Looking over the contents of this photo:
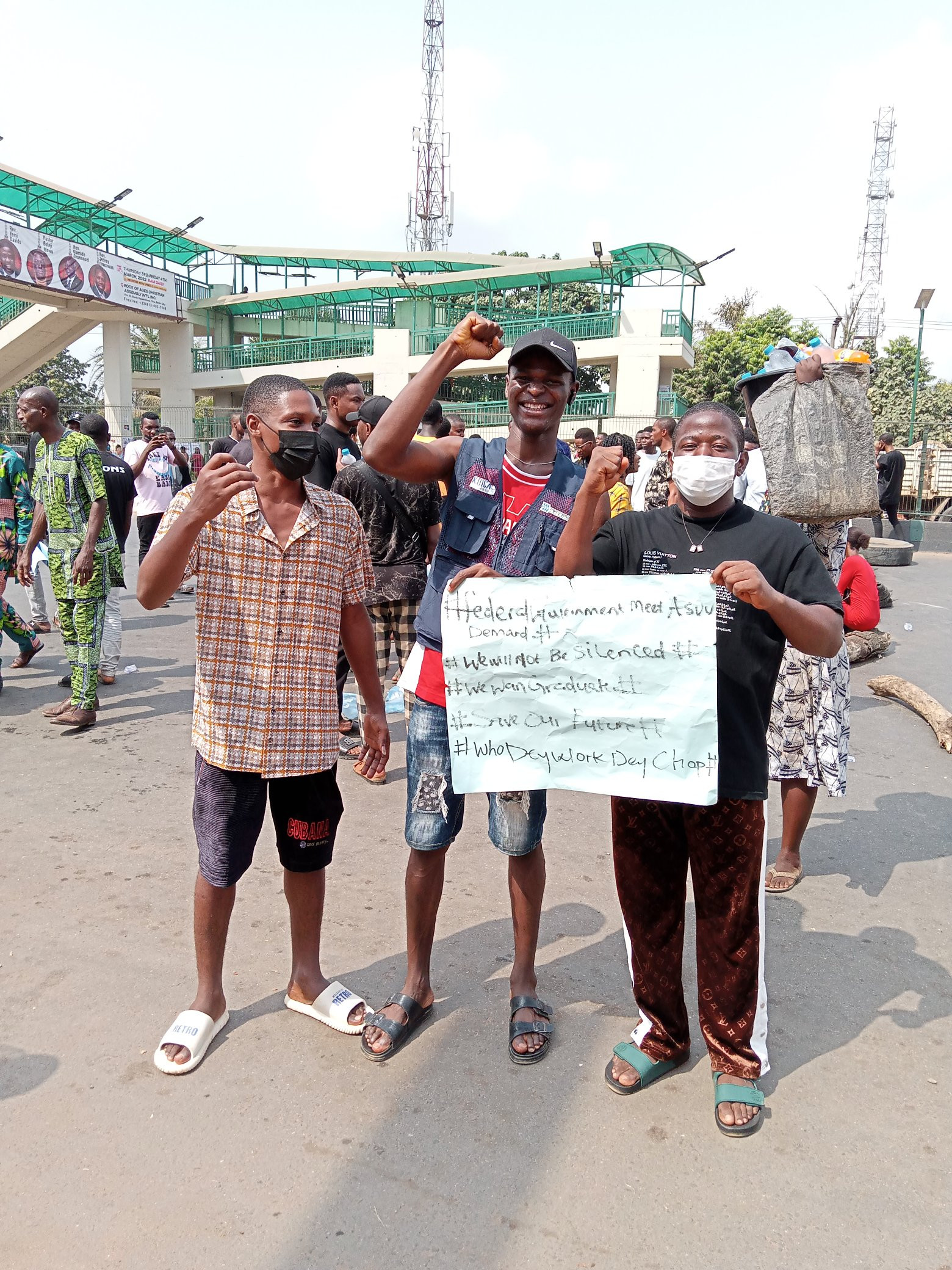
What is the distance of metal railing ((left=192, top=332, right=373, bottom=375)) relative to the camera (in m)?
34.0

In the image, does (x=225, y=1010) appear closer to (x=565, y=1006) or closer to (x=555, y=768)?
(x=565, y=1006)

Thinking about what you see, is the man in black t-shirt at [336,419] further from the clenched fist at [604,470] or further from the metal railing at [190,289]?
the metal railing at [190,289]

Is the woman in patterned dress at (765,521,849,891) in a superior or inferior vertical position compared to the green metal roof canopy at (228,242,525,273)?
inferior

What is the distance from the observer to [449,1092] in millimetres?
2688

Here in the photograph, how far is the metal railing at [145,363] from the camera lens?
129ft

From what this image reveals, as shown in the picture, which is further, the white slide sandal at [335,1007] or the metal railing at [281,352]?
the metal railing at [281,352]

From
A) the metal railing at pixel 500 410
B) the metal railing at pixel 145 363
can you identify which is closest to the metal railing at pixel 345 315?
the metal railing at pixel 500 410

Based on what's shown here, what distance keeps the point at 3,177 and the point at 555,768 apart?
31.5m

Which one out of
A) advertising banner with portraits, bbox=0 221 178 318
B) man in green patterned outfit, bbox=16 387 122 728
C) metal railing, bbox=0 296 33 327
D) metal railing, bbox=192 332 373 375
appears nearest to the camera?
man in green patterned outfit, bbox=16 387 122 728

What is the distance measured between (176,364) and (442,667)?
1425 inches

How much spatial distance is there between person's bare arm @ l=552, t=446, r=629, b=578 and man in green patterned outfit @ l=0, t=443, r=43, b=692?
541 centimetres

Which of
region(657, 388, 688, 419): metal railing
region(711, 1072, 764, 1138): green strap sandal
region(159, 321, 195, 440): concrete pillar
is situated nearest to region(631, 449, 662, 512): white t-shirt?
region(711, 1072, 764, 1138): green strap sandal

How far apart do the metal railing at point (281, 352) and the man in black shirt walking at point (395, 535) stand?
3010cm

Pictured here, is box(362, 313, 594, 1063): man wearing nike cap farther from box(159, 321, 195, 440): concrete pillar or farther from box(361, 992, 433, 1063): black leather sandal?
box(159, 321, 195, 440): concrete pillar
